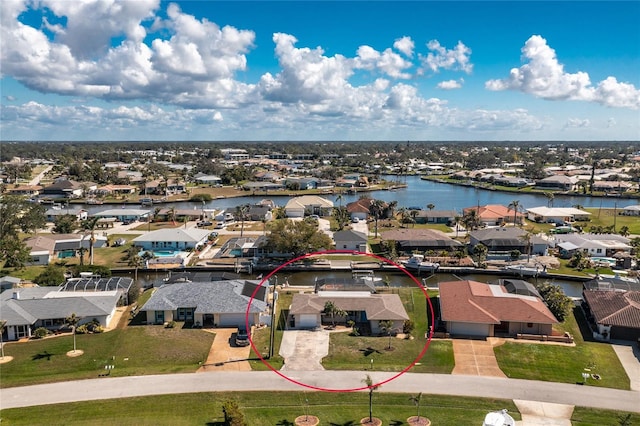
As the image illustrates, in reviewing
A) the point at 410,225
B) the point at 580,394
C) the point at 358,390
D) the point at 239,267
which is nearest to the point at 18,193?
the point at 239,267

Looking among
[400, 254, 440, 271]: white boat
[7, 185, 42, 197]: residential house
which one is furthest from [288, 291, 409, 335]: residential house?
[7, 185, 42, 197]: residential house

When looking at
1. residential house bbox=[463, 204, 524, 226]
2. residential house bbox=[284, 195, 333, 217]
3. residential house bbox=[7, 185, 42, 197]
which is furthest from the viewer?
residential house bbox=[7, 185, 42, 197]

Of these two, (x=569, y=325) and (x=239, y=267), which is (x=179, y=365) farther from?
(x=569, y=325)

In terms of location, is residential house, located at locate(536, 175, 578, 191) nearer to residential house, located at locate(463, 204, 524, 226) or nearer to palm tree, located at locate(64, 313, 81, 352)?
residential house, located at locate(463, 204, 524, 226)

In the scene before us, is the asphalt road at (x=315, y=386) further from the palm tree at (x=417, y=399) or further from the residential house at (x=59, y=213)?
the residential house at (x=59, y=213)

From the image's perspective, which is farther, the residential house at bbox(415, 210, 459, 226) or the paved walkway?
the residential house at bbox(415, 210, 459, 226)

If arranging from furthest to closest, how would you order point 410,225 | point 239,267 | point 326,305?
1. point 410,225
2. point 239,267
3. point 326,305
